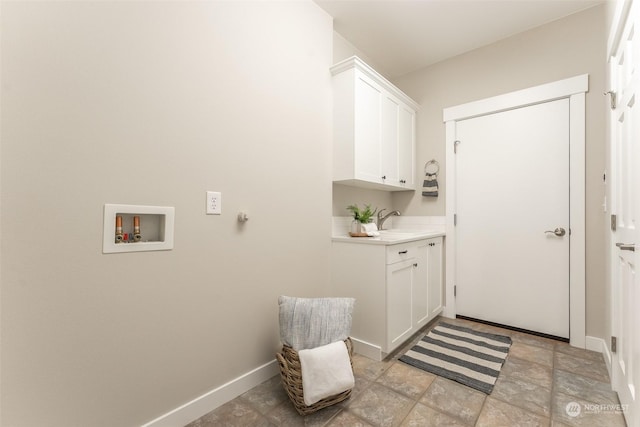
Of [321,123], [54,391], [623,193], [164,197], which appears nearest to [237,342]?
[54,391]

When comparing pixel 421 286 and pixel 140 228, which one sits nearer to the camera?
pixel 140 228

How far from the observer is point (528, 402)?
159 cm

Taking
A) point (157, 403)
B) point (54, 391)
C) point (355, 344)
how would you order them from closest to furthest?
point (54, 391)
point (157, 403)
point (355, 344)

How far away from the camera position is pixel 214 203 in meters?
1.55

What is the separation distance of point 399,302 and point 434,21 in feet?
7.70

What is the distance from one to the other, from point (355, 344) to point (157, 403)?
4.38 ft

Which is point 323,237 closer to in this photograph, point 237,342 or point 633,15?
point 237,342

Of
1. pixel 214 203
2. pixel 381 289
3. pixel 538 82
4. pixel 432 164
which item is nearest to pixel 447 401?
pixel 381 289

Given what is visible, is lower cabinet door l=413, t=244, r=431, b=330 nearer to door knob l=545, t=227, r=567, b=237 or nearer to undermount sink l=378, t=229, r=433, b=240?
undermount sink l=378, t=229, r=433, b=240

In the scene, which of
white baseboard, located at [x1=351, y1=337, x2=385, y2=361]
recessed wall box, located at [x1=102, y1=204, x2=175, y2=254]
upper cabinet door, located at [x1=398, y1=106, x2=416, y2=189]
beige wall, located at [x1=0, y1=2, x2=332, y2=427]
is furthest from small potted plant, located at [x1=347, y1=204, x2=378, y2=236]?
recessed wall box, located at [x1=102, y1=204, x2=175, y2=254]

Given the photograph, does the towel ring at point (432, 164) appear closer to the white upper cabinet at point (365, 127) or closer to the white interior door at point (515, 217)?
the white interior door at point (515, 217)

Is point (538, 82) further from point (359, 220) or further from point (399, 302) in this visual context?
point (399, 302)

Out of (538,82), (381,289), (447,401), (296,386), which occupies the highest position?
(538,82)
